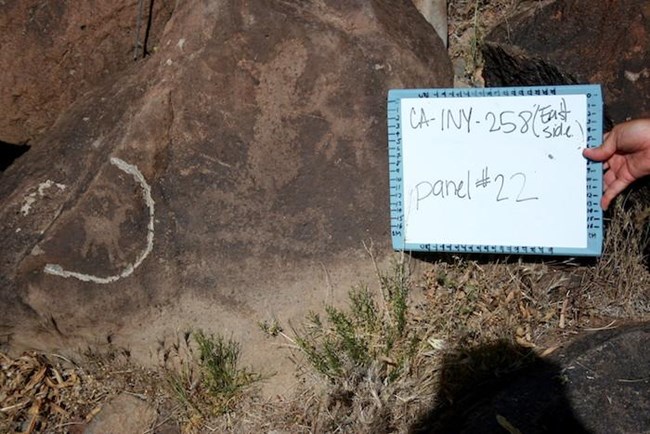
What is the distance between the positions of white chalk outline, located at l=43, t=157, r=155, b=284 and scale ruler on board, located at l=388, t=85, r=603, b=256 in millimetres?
810

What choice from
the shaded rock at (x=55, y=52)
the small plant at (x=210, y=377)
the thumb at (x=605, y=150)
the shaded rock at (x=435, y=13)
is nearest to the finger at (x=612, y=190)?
the thumb at (x=605, y=150)

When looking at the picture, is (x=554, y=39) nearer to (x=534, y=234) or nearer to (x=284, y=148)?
(x=534, y=234)

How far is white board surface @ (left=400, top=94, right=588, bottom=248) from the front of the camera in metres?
2.34

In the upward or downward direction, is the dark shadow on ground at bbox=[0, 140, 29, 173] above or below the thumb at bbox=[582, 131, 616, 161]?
above

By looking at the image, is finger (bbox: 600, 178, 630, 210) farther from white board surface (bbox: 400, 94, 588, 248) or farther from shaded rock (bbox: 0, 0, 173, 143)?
shaded rock (bbox: 0, 0, 173, 143)

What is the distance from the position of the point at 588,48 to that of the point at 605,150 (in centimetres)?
36

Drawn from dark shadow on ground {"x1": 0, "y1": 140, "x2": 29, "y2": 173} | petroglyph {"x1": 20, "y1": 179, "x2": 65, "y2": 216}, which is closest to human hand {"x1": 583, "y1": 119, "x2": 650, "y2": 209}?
petroglyph {"x1": 20, "y1": 179, "x2": 65, "y2": 216}

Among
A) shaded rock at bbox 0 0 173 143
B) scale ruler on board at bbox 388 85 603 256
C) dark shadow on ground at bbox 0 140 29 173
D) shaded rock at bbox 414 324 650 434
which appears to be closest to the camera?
shaded rock at bbox 414 324 650 434

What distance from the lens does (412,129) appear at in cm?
242

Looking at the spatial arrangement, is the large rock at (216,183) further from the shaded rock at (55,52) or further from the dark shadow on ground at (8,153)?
the dark shadow on ground at (8,153)

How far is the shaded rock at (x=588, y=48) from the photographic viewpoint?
2309 millimetres

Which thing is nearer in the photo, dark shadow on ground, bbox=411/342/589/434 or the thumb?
dark shadow on ground, bbox=411/342/589/434

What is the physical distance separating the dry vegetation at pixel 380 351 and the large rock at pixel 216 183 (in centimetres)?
13

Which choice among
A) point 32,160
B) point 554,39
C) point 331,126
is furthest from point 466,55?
point 32,160
